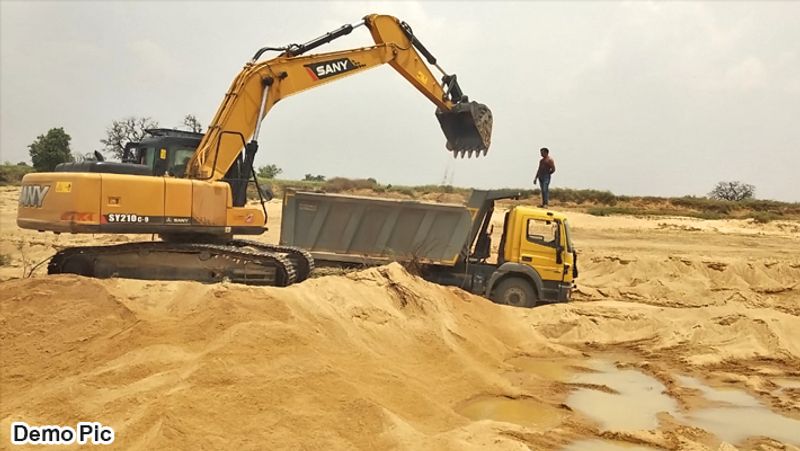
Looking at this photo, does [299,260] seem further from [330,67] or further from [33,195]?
[33,195]

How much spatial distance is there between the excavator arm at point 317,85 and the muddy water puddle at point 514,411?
5182 mm

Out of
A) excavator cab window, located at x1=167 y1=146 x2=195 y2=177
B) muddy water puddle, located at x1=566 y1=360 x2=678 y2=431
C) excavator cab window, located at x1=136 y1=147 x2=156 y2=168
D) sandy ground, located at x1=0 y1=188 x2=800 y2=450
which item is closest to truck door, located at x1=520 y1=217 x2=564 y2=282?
sandy ground, located at x1=0 y1=188 x2=800 y2=450

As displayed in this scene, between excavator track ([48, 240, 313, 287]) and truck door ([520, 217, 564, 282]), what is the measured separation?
5235 mm

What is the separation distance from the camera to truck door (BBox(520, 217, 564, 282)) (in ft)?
42.4

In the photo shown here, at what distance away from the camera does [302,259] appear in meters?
10.3

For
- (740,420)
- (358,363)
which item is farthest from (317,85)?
(740,420)

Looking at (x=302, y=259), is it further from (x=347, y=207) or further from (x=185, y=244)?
(x=347, y=207)

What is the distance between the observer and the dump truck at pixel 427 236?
509 inches

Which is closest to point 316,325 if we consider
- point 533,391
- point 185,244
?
point 533,391

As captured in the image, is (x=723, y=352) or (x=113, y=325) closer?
(x=113, y=325)

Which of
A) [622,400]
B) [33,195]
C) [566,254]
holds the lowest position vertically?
[622,400]

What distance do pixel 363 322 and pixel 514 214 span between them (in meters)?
6.08

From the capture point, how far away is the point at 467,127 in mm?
13227

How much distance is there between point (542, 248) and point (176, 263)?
6.86 meters
